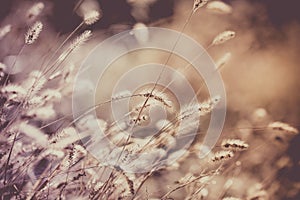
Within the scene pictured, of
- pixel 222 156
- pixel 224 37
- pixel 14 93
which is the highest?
pixel 224 37

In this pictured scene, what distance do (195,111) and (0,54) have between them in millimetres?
1620

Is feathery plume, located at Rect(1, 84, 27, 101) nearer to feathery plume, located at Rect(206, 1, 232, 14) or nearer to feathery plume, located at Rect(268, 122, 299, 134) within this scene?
feathery plume, located at Rect(206, 1, 232, 14)

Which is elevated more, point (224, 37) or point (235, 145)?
point (224, 37)

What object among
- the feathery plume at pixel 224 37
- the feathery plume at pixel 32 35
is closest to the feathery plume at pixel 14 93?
the feathery plume at pixel 32 35

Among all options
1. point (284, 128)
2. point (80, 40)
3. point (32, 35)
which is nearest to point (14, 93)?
point (32, 35)

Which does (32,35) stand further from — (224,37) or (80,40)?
(224,37)

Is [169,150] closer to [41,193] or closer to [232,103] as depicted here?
[41,193]

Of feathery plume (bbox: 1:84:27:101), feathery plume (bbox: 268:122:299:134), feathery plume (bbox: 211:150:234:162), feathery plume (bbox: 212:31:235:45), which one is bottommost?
feathery plume (bbox: 211:150:234:162)

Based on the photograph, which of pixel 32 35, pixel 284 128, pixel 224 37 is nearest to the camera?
pixel 32 35

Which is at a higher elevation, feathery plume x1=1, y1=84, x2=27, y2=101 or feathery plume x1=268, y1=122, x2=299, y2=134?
feathery plume x1=268, y1=122, x2=299, y2=134

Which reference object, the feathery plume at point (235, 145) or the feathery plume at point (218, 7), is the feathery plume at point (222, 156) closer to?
the feathery plume at point (235, 145)

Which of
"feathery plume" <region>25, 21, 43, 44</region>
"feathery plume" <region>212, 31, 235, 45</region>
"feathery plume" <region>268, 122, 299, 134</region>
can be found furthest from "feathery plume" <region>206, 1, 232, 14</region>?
"feathery plume" <region>25, 21, 43, 44</region>

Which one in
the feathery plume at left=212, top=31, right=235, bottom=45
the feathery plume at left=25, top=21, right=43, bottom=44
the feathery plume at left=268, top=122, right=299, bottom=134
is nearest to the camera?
the feathery plume at left=25, top=21, right=43, bottom=44

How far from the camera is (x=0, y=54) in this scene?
2.89 meters
